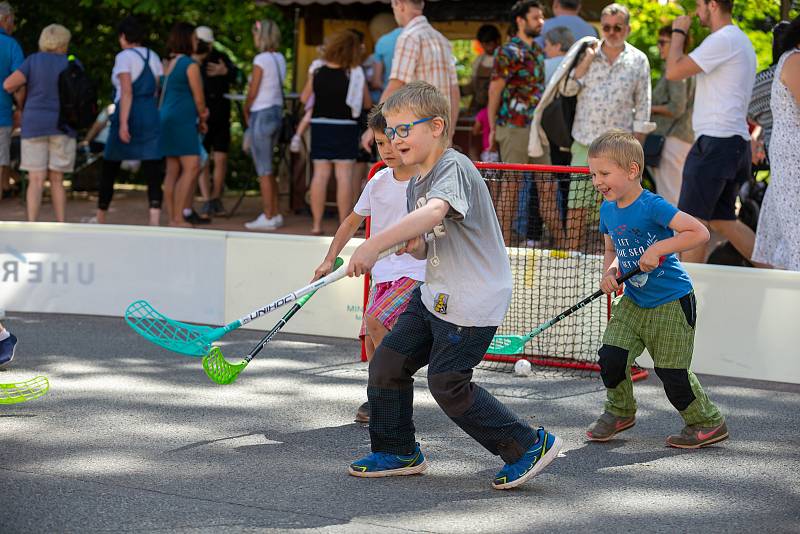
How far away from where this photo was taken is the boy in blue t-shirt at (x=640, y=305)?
17.0 feet

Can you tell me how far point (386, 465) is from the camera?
15.8 ft

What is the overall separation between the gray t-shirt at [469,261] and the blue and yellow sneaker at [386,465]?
665 millimetres

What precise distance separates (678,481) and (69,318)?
471 centimetres

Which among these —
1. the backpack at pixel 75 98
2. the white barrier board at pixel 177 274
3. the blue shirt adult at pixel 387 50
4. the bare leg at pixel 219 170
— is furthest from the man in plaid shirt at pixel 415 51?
the bare leg at pixel 219 170

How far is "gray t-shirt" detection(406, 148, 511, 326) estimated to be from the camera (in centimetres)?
446

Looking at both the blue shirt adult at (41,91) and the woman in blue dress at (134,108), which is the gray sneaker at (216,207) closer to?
the woman in blue dress at (134,108)

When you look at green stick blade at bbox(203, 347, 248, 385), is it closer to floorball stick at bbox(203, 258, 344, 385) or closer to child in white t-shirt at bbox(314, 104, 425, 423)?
floorball stick at bbox(203, 258, 344, 385)

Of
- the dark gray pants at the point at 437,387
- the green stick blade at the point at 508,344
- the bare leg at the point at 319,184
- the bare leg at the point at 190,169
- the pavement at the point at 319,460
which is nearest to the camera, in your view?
the pavement at the point at 319,460

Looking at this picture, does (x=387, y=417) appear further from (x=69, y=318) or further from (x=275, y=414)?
(x=69, y=318)

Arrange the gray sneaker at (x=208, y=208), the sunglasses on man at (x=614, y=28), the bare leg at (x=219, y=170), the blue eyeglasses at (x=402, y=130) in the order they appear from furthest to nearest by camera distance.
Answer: the gray sneaker at (x=208, y=208) < the bare leg at (x=219, y=170) < the sunglasses on man at (x=614, y=28) < the blue eyeglasses at (x=402, y=130)

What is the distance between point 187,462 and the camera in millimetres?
4965

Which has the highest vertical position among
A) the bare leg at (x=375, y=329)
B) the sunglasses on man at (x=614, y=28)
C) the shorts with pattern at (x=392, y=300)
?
the sunglasses on man at (x=614, y=28)

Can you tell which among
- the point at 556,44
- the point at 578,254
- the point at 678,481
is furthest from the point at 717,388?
the point at 556,44

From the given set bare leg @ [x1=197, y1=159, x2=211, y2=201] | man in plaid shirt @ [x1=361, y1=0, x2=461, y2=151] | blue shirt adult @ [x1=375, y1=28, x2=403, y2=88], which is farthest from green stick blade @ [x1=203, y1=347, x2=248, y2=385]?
Result: bare leg @ [x1=197, y1=159, x2=211, y2=201]
